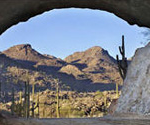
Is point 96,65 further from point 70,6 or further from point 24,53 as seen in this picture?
point 70,6

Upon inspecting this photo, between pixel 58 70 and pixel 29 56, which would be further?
pixel 29 56

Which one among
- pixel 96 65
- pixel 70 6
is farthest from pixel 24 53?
pixel 70 6

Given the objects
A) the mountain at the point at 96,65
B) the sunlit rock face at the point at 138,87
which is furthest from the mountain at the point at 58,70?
the sunlit rock face at the point at 138,87

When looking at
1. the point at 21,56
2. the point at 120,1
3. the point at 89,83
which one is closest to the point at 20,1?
the point at 120,1

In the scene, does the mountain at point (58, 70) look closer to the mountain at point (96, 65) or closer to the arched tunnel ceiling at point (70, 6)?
the mountain at point (96, 65)

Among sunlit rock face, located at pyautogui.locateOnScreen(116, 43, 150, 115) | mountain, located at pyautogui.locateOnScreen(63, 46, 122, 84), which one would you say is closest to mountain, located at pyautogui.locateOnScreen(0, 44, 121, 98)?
mountain, located at pyautogui.locateOnScreen(63, 46, 122, 84)

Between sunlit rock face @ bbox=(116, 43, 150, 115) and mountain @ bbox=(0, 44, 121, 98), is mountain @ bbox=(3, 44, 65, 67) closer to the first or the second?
mountain @ bbox=(0, 44, 121, 98)
